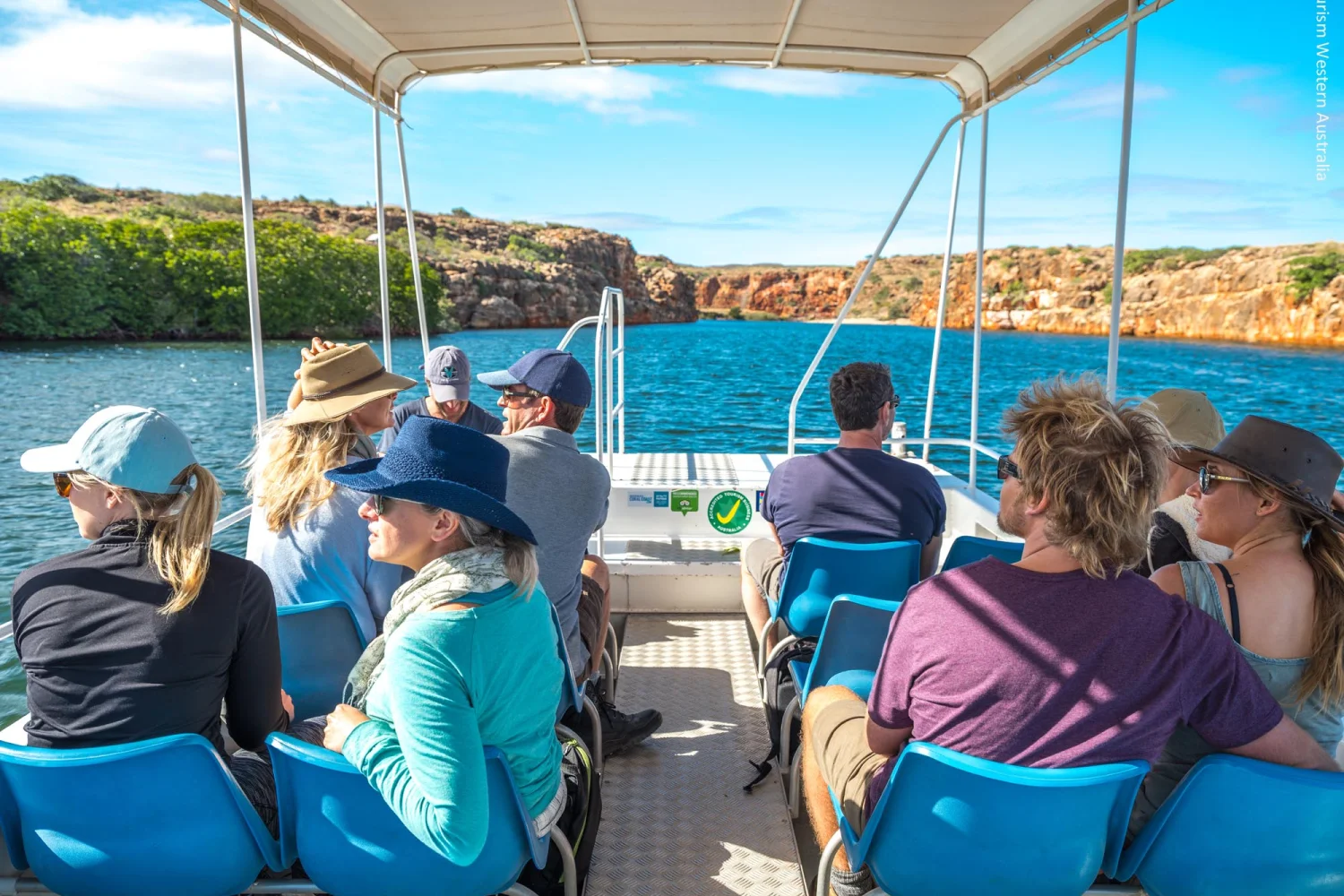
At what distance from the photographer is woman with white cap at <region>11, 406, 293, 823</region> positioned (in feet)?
3.94

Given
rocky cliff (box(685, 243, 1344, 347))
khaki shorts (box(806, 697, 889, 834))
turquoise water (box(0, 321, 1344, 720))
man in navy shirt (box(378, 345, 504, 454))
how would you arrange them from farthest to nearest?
rocky cliff (box(685, 243, 1344, 347))
turquoise water (box(0, 321, 1344, 720))
man in navy shirt (box(378, 345, 504, 454))
khaki shorts (box(806, 697, 889, 834))

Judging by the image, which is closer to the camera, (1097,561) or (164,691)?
(1097,561)

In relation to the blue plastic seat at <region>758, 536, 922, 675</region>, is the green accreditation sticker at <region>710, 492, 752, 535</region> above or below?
below

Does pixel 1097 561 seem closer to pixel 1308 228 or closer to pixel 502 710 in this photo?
pixel 502 710

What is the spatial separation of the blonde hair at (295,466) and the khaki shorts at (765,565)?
1.23m

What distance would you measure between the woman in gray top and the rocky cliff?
4701 cm

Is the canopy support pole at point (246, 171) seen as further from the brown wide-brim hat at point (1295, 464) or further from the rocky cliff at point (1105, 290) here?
the rocky cliff at point (1105, 290)

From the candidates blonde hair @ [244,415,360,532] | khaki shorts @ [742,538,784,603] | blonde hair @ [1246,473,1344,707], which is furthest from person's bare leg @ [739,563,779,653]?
blonde hair @ [1246,473,1344,707]

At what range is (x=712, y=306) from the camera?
333ft

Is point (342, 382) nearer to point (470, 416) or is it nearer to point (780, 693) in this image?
point (470, 416)

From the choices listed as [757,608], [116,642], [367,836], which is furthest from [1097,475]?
[757,608]

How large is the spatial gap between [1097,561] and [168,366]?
140 feet

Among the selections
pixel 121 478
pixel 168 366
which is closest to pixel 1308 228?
pixel 168 366

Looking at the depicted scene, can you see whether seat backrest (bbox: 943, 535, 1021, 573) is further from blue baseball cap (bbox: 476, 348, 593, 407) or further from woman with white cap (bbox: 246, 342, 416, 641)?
woman with white cap (bbox: 246, 342, 416, 641)
